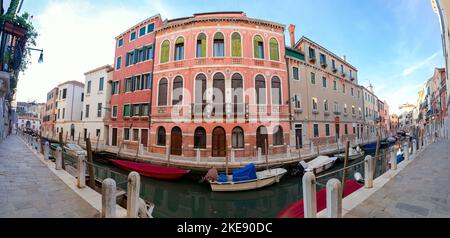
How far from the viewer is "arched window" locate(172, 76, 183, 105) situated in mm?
8591

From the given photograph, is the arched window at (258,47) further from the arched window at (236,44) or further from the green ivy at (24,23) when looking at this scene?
the green ivy at (24,23)

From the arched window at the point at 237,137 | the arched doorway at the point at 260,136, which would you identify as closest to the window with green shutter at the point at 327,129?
the arched doorway at the point at 260,136

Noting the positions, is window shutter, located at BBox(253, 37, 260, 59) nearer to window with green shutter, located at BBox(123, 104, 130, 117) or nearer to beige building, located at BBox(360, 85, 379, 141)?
beige building, located at BBox(360, 85, 379, 141)

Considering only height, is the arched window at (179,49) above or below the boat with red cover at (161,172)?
above

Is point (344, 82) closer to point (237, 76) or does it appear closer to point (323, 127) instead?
point (323, 127)

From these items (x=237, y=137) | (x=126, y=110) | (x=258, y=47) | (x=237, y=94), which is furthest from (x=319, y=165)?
(x=126, y=110)

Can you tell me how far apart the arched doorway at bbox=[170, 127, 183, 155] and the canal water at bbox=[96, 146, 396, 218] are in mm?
2292

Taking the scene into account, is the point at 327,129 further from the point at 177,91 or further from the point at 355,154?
the point at 177,91

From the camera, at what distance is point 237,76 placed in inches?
335

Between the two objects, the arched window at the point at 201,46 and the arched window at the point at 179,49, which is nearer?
the arched window at the point at 201,46

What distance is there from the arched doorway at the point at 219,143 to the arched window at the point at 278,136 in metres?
2.53

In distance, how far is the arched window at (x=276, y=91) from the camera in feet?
29.0

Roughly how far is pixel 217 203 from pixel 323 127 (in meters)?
9.06

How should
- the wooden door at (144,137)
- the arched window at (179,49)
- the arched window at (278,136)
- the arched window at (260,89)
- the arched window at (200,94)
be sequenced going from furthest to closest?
1. the wooden door at (144,137)
2. the arched window at (179,49)
3. the arched window at (278,136)
4. the arched window at (260,89)
5. the arched window at (200,94)
